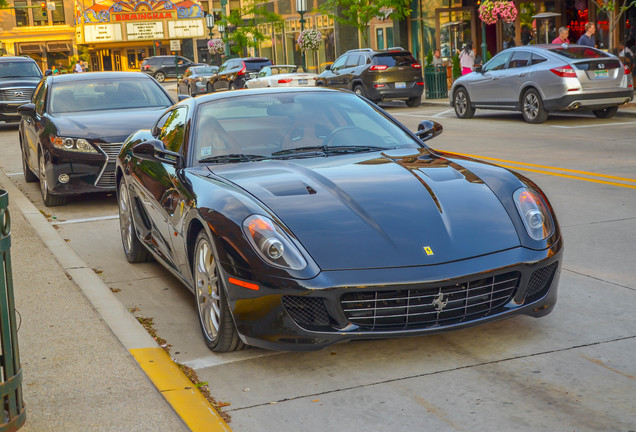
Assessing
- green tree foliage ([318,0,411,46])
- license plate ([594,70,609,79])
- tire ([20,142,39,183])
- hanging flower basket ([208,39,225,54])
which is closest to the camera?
tire ([20,142,39,183])

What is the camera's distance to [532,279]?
15.6 ft

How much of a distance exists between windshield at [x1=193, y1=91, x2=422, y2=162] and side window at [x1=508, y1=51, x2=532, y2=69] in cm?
1371

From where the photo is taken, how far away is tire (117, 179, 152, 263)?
24.0 ft

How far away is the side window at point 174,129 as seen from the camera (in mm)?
6258

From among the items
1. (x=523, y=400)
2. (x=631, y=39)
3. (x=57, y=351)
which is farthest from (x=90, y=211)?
(x=631, y=39)

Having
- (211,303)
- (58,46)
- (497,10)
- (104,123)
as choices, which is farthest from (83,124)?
Answer: (58,46)

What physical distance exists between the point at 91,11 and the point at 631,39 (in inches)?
2583

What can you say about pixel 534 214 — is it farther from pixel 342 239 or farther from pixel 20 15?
pixel 20 15

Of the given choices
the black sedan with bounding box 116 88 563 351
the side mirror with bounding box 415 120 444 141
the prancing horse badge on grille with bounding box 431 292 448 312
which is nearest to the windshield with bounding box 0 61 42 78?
the side mirror with bounding box 415 120 444 141

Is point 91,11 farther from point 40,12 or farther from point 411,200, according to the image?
point 411,200

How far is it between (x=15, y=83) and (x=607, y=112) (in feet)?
49.5

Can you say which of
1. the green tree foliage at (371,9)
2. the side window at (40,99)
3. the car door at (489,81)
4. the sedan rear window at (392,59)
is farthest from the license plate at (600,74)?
the green tree foliage at (371,9)

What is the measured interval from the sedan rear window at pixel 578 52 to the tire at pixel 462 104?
2860mm

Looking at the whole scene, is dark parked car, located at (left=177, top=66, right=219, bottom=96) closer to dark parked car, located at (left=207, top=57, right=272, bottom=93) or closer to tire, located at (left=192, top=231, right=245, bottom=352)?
dark parked car, located at (left=207, top=57, right=272, bottom=93)
